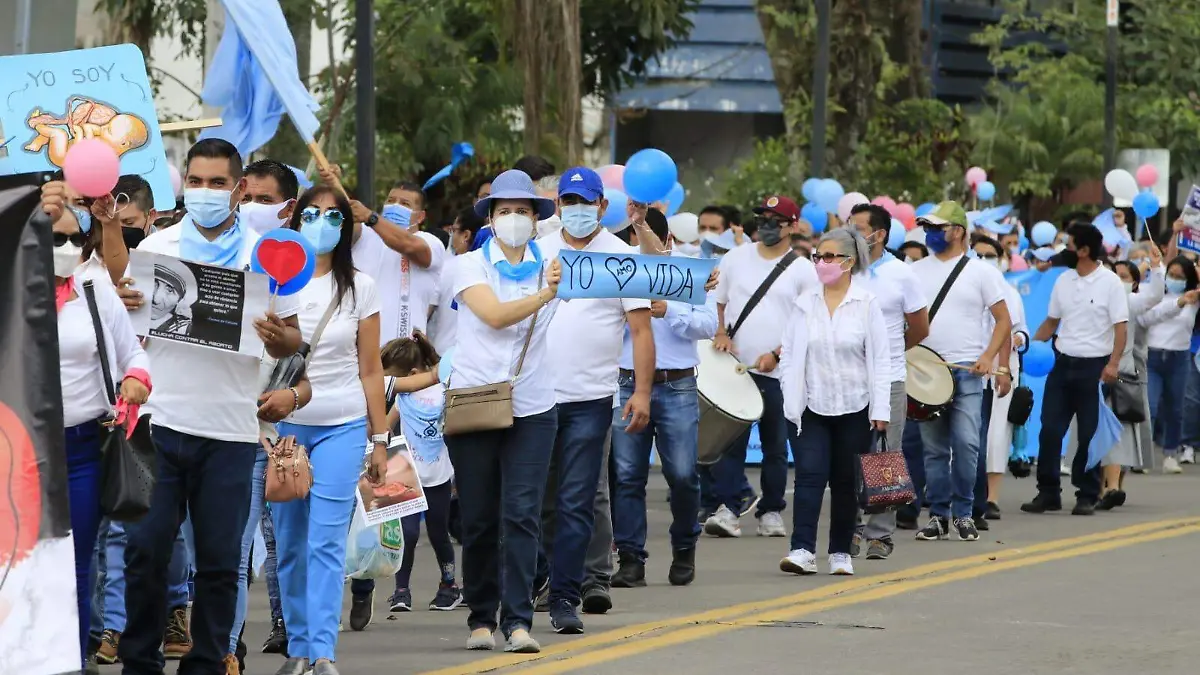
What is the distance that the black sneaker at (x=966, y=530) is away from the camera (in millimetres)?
13812

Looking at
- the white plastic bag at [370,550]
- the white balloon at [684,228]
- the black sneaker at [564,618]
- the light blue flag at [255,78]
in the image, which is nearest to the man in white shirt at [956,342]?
the white balloon at [684,228]

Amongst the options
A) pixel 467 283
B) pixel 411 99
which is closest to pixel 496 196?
pixel 467 283

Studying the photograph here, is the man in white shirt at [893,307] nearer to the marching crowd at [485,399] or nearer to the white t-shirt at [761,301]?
the marching crowd at [485,399]

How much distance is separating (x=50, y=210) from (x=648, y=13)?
619 inches

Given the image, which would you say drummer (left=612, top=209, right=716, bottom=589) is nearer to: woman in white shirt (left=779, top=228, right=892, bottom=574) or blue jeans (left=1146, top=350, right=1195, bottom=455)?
woman in white shirt (left=779, top=228, right=892, bottom=574)

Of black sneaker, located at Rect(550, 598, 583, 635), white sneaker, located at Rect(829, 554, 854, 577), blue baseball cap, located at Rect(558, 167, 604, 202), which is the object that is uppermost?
blue baseball cap, located at Rect(558, 167, 604, 202)

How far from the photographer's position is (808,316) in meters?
12.0

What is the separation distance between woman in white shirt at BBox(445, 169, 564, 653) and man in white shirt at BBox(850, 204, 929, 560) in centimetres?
427

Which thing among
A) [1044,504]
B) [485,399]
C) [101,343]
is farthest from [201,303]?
[1044,504]

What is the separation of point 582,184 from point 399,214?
1946mm

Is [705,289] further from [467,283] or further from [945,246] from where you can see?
[945,246]

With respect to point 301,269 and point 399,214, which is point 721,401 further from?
point 301,269

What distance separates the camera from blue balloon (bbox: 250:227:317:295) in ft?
25.2

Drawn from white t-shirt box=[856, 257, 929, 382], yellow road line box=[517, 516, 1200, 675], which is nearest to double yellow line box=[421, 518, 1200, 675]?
yellow road line box=[517, 516, 1200, 675]
